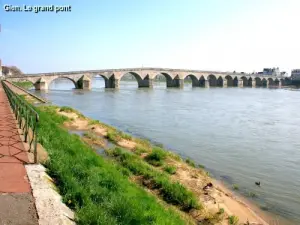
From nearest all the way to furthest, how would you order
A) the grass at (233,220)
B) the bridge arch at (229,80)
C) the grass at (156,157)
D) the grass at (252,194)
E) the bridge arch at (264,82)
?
1. the grass at (233,220)
2. the grass at (252,194)
3. the grass at (156,157)
4. the bridge arch at (229,80)
5. the bridge arch at (264,82)

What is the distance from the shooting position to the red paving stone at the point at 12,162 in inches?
191

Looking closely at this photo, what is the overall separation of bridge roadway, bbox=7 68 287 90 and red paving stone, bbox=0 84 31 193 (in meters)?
54.9

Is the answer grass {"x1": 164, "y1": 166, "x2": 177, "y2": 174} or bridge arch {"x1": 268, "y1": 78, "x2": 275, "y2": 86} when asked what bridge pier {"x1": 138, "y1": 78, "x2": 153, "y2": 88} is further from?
grass {"x1": 164, "y1": 166, "x2": 177, "y2": 174}

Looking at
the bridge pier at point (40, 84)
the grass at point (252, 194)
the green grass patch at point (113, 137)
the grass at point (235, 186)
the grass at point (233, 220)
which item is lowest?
the grass at point (252, 194)

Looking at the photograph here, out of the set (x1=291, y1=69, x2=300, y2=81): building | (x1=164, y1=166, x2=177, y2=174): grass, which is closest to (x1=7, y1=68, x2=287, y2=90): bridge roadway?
(x1=291, y1=69, x2=300, y2=81): building

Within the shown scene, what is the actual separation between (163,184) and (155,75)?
78618mm

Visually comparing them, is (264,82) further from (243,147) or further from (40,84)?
(243,147)

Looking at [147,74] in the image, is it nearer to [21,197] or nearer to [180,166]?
[180,166]

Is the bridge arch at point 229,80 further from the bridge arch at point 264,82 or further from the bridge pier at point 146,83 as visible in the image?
the bridge pier at point 146,83

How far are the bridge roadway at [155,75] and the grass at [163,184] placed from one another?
54096 millimetres

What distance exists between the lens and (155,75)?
283ft

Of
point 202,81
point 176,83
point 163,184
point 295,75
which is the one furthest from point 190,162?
point 295,75

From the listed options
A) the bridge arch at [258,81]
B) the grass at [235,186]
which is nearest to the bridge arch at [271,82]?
the bridge arch at [258,81]

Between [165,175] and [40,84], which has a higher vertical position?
[40,84]
